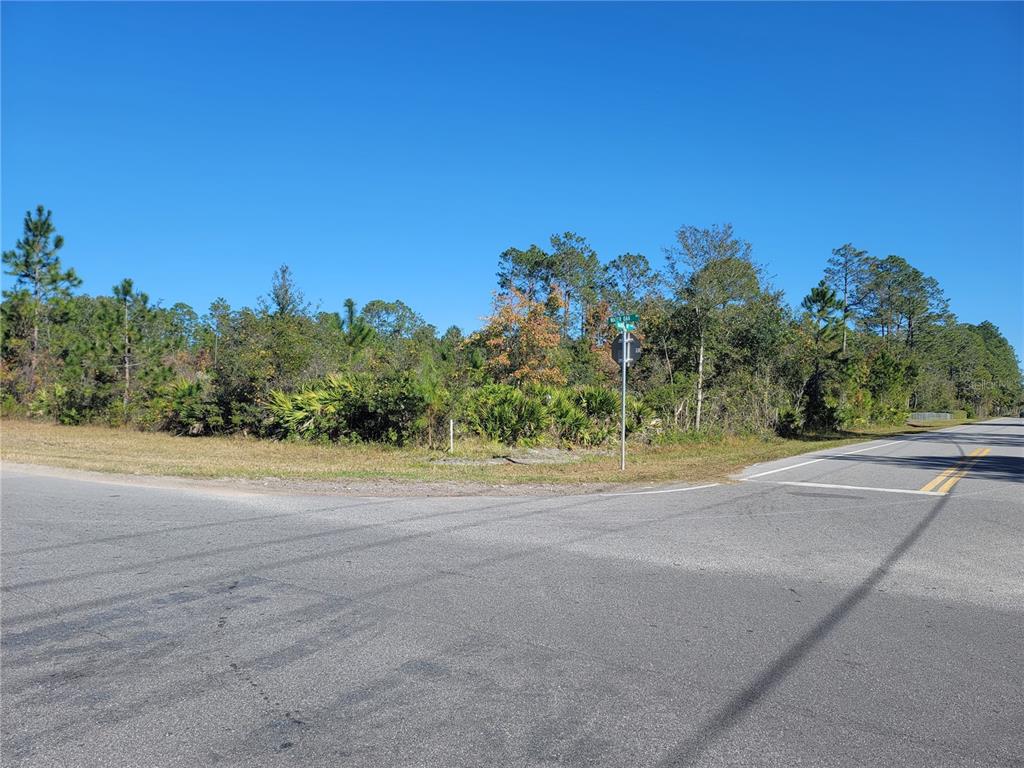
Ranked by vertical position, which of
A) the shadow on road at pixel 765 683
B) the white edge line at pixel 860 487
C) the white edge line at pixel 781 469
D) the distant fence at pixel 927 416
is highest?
the distant fence at pixel 927 416

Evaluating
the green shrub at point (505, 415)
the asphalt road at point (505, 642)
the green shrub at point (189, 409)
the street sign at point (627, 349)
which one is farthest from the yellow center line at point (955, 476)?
the green shrub at point (189, 409)

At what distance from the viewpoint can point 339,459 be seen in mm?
16344

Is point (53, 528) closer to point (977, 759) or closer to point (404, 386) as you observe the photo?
point (977, 759)

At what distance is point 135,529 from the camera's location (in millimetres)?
7402

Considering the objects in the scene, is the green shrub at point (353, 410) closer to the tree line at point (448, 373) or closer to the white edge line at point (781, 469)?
the tree line at point (448, 373)

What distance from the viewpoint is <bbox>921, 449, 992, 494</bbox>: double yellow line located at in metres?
12.0

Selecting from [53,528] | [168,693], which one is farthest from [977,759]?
[53,528]

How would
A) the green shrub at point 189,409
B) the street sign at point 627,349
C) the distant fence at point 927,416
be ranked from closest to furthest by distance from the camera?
the street sign at point 627,349 → the green shrub at point 189,409 → the distant fence at point 927,416

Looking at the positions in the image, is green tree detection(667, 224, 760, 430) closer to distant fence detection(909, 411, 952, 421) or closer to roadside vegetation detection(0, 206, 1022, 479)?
roadside vegetation detection(0, 206, 1022, 479)

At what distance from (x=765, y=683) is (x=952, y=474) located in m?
13.4

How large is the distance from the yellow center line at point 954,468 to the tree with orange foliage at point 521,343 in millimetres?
16394

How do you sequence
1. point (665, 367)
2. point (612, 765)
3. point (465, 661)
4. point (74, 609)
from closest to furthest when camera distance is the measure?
point (612, 765)
point (465, 661)
point (74, 609)
point (665, 367)

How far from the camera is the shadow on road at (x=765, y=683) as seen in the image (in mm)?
2984

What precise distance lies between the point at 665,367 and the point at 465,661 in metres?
24.9
